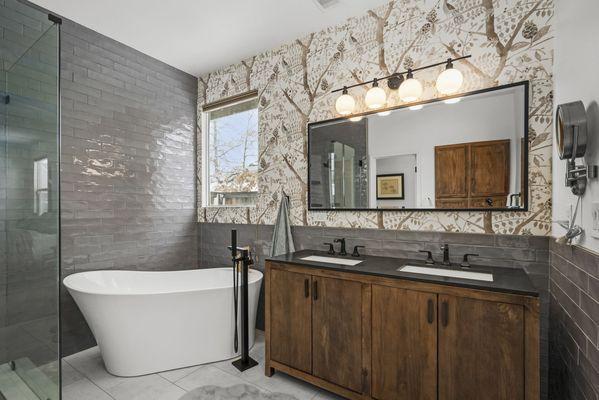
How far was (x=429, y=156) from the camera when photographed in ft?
6.88

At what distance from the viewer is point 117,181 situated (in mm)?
2832

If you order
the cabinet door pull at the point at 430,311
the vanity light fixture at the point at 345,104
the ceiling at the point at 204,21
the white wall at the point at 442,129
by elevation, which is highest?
the ceiling at the point at 204,21

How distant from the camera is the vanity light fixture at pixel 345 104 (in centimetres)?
239

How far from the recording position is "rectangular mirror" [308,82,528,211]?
1.85 metres

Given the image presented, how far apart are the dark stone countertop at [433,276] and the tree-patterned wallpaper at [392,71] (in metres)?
0.26

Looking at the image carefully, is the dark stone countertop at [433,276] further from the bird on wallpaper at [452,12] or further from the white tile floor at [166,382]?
the bird on wallpaper at [452,12]

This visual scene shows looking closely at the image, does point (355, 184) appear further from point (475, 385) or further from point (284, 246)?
point (475, 385)

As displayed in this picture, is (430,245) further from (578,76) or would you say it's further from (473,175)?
(578,76)

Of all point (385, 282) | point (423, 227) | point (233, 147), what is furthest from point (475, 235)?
point (233, 147)

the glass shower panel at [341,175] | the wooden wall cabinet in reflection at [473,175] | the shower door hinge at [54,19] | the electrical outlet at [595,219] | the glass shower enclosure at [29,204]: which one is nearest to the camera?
the electrical outlet at [595,219]

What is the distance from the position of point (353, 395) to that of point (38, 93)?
8.69ft

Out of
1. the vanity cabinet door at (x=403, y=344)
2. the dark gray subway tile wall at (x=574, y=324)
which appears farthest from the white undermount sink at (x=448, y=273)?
the dark gray subway tile wall at (x=574, y=324)

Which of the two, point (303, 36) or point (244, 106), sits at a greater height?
point (303, 36)

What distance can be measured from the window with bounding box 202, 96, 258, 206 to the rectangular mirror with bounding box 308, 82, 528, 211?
825mm
